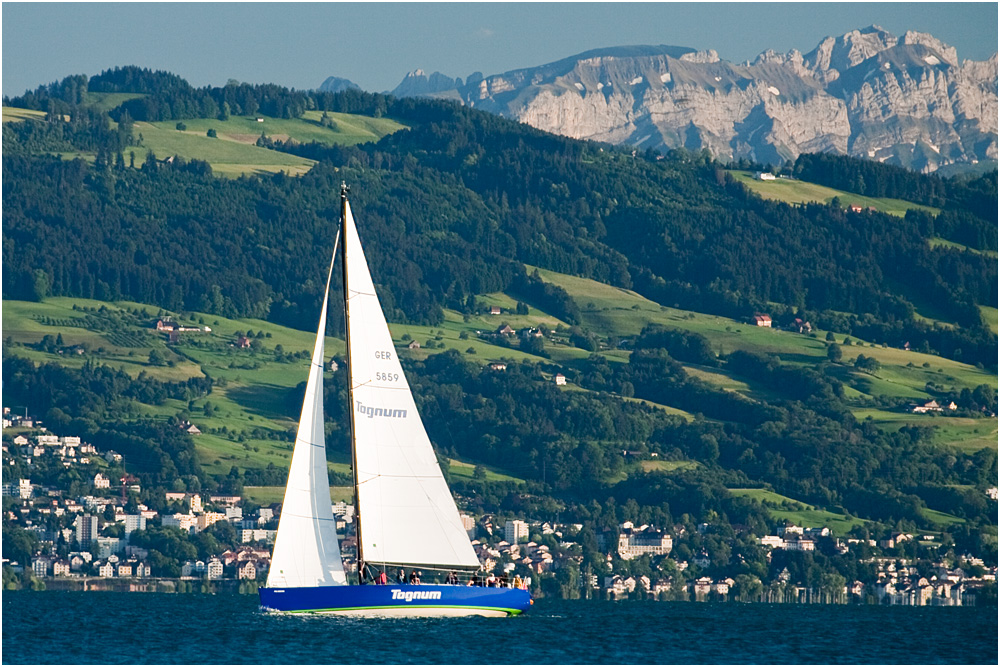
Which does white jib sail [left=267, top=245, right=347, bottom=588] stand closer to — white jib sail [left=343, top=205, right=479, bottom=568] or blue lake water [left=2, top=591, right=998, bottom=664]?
white jib sail [left=343, top=205, right=479, bottom=568]

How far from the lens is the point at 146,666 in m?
65.1

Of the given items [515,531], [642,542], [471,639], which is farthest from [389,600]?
[642,542]

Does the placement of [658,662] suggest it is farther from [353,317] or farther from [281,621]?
[281,621]

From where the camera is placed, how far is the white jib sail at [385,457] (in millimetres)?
74125

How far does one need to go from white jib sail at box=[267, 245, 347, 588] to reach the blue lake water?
251 centimetres

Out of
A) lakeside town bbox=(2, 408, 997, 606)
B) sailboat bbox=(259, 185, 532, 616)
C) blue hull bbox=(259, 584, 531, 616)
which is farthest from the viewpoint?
lakeside town bbox=(2, 408, 997, 606)

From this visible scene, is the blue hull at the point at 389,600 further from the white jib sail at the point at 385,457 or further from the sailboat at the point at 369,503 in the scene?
the white jib sail at the point at 385,457

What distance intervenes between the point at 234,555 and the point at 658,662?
106184 mm

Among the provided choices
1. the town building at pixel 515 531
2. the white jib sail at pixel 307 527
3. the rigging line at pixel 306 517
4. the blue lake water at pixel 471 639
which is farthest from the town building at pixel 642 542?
the rigging line at pixel 306 517

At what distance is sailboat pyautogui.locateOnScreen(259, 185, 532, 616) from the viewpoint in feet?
241

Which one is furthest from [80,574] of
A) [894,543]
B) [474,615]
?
[474,615]

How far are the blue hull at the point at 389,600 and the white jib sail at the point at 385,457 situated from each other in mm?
1269

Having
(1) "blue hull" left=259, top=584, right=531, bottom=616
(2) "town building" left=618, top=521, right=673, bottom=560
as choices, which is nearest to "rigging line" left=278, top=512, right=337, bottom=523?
(1) "blue hull" left=259, top=584, right=531, bottom=616

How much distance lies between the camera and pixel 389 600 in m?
73.6
